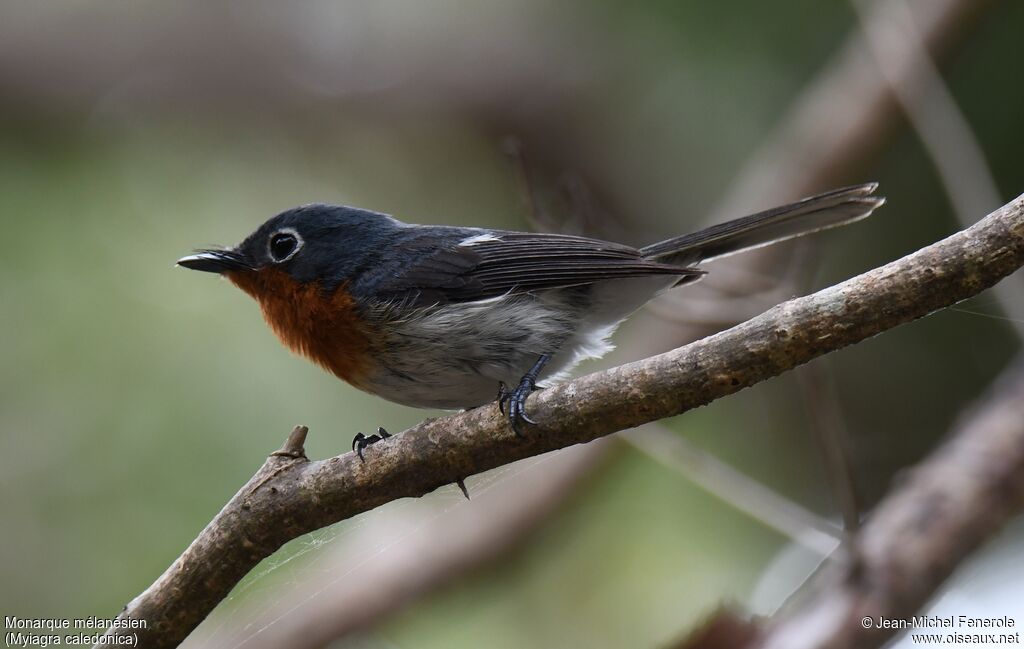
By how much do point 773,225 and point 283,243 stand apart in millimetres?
2281

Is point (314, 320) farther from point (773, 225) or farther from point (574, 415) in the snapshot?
point (773, 225)

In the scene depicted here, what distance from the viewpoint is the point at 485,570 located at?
18.8 ft

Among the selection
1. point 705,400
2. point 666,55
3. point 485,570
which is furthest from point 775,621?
point 666,55

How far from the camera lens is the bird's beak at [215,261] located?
15.3ft

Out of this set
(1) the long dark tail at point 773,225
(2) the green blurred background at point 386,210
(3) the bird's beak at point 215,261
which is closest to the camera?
(1) the long dark tail at point 773,225

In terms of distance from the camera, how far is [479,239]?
15.6 feet

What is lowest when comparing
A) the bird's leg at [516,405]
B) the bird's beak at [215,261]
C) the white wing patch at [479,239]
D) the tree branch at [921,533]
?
the tree branch at [921,533]

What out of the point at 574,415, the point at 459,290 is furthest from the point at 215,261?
the point at 574,415

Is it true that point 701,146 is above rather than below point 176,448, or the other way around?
above

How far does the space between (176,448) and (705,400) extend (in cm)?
444

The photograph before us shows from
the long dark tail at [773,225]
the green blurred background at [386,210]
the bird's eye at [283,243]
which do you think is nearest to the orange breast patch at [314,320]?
the bird's eye at [283,243]

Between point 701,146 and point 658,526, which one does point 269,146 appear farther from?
point 658,526

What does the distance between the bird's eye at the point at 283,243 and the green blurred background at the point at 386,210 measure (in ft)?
4.97

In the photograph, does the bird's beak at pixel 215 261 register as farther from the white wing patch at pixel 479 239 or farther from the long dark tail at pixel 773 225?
the long dark tail at pixel 773 225
